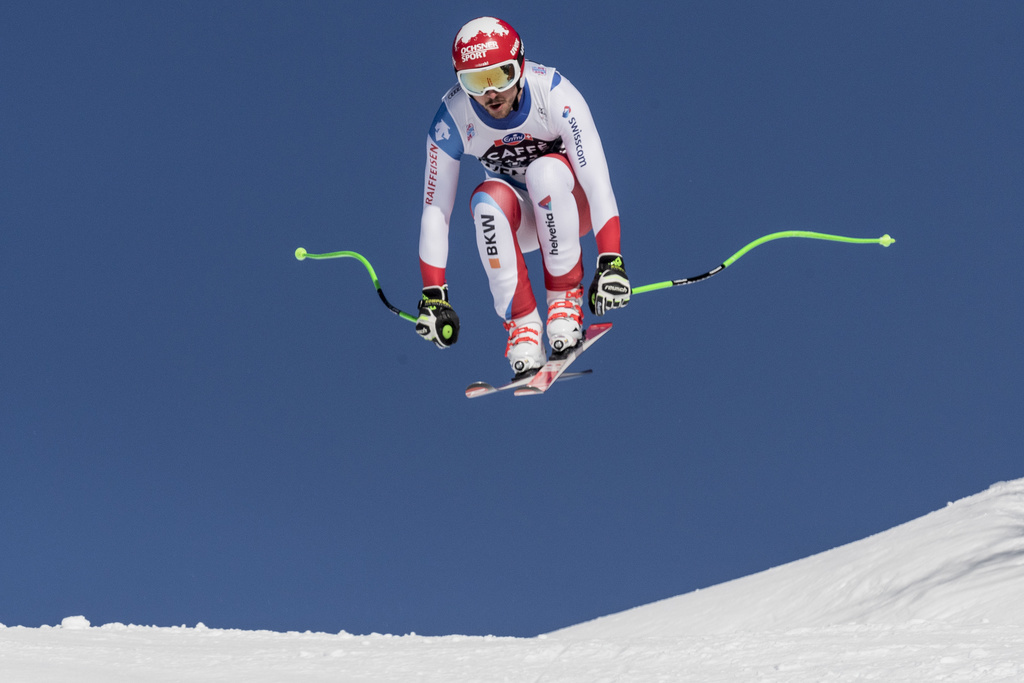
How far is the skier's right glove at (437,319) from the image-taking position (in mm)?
7543

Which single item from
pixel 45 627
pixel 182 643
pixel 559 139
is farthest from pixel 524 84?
pixel 45 627

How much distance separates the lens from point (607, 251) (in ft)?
23.9

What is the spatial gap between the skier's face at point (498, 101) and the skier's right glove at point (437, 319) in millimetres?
1184

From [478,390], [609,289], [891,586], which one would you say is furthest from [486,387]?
[891,586]

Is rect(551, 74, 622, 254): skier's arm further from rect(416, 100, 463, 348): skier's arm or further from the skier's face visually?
rect(416, 100, 463, 348): skier's arm

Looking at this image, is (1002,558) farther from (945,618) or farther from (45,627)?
(45,627)

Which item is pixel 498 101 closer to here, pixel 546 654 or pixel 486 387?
pixel 486 387

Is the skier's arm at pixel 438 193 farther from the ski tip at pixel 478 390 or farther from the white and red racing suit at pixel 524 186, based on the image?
the ski tip at pixel 478 390

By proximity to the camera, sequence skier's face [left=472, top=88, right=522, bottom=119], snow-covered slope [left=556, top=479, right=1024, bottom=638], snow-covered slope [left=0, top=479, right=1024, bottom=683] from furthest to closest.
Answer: snow-covered slope [left=556, top=479, right=1024, bottom=638] → skier's face [left=472, top=88, right=522, bottom=119] → snow-covered slope [left=0, top=479, right=1024, bottom=683]

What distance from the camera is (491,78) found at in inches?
273

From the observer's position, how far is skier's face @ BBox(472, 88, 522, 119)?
710cm

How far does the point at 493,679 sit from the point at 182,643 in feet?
8.13

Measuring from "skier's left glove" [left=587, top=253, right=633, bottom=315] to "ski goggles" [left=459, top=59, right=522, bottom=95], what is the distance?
1.23m

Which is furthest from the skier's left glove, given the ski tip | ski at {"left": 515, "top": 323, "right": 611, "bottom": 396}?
the ski tip
